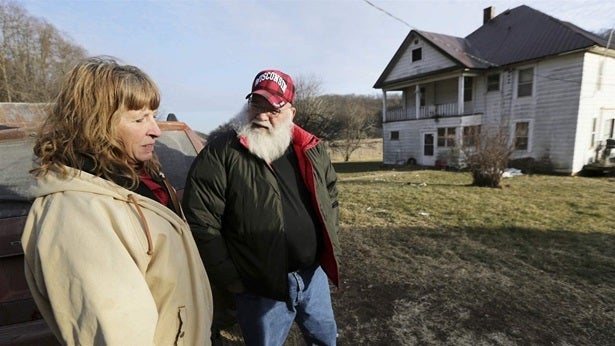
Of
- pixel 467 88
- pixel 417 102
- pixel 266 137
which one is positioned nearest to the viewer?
pixel 266 137

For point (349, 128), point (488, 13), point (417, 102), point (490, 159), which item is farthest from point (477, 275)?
point (349, 128)

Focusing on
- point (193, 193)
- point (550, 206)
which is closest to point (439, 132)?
point (550, 206)

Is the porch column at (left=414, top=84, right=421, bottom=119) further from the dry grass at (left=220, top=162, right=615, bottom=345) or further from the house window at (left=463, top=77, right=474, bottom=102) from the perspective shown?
the dry grass at (left=220, top=162, right=615, bottom=345)

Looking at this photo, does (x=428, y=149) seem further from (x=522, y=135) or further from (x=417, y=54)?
(x=417, y=54)

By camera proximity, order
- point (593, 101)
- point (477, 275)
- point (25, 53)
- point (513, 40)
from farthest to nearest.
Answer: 1. point (25, 53)
2. point (513, 40)
3. point (593, 101)
4. point (477, 275)

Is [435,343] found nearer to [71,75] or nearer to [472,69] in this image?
[71,75]

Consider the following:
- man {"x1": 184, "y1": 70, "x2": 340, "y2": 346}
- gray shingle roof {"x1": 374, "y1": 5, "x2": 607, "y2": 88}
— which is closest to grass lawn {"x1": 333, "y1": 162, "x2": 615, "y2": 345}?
man {"x1": 184, "y1": 70, "x2": 340, "y2": 346}

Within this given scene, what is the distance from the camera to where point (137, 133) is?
1.17 meters

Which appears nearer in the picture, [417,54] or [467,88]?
[467,88]

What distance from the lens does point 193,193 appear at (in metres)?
1.61

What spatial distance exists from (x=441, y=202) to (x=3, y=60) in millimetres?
30453

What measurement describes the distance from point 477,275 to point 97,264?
3.89 meters

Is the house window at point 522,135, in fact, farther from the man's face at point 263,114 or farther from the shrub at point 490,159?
the man's face at point 263,114

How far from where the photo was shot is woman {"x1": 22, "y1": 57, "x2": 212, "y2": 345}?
2.77ft
